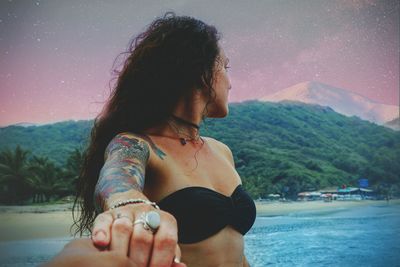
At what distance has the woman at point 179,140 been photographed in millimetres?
677

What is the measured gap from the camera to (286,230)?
11.0 metres

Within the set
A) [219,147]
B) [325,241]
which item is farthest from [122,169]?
[325,241]

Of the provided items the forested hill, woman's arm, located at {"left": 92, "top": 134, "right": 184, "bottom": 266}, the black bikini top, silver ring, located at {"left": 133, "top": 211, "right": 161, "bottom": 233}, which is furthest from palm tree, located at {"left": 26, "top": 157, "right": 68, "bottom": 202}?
silver ring, located at {"left": 133, "top": 211, "right": 161, "bottom": 233}

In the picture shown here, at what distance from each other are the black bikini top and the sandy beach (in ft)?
35.0

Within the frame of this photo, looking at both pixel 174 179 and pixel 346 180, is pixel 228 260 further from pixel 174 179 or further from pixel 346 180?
pixel 346 180

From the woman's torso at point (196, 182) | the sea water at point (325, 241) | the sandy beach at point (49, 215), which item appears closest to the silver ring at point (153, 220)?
the woman's torso at point (196, 182)

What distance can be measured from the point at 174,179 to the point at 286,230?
10.9 metres

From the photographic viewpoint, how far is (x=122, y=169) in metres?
0.48

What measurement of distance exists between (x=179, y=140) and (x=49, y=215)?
41.0ft

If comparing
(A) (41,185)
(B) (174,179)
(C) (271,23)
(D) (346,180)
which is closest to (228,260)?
(B) (174,179)

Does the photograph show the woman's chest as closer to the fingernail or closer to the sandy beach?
the fingernail

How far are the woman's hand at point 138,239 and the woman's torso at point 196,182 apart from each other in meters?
0.37

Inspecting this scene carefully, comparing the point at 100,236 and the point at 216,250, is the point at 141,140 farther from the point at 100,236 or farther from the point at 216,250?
the point at 100,236

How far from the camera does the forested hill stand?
48.2 feet
